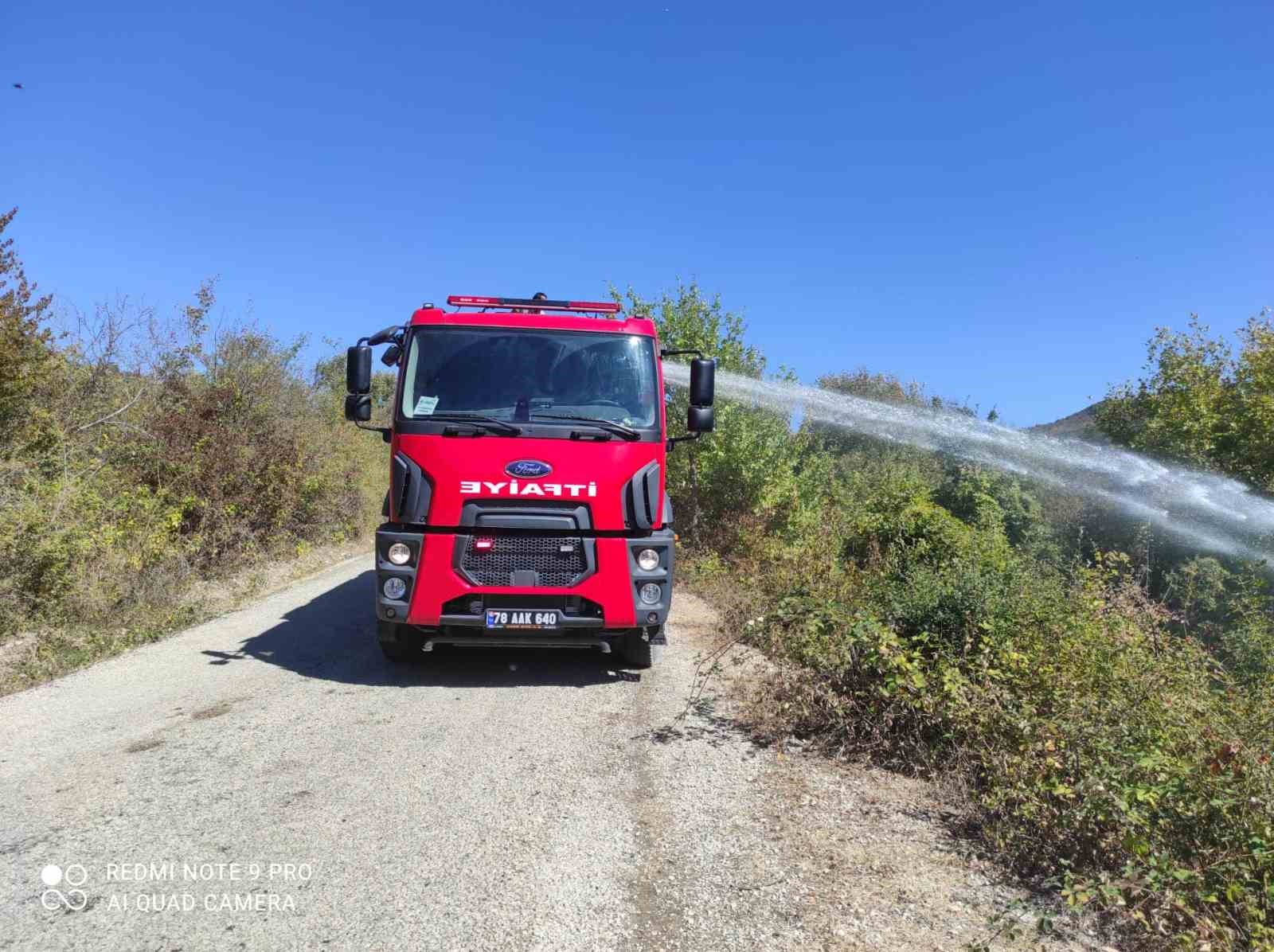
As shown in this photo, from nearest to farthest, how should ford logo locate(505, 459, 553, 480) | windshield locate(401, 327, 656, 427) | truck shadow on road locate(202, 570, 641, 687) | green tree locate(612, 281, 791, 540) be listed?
ford logo locate(505, 459, 553, 480) < windshield locate(401, 327, 656, 427) < truck shadow on road locate(202, 570, 641, 687) < green tree locate(612, 281, 791, 540)

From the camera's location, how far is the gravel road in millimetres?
3074

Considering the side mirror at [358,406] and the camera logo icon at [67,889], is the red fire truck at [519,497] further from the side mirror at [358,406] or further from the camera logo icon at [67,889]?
the camera logo icon at [67,889]

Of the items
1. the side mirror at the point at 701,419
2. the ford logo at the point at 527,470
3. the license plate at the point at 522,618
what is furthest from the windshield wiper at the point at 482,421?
the side mirror at the point at 701,419

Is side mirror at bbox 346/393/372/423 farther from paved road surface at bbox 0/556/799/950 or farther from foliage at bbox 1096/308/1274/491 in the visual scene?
foliage at bbox 1096/308/1274/491

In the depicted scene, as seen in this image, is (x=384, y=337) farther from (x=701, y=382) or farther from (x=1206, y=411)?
(x=1206, y=411)

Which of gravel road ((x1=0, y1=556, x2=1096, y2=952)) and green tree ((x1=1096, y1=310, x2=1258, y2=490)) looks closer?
gravel road ((x1=0, y1=556, x2=1096, y2=952))

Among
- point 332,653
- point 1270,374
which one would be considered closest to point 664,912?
point 332,653

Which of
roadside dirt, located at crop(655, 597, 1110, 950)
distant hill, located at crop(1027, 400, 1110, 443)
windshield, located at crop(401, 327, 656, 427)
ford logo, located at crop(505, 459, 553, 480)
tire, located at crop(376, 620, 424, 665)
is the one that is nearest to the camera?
A: roadside dirt, located at crop(655, 597, 1110, 950)

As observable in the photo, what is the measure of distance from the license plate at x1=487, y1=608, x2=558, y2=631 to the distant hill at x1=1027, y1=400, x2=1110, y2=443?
2157 centimetres

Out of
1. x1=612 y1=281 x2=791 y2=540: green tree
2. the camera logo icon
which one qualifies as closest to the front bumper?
the camera logo icon

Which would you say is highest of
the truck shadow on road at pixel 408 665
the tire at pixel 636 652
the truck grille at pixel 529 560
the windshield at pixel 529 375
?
the windshield at pixel 529 375

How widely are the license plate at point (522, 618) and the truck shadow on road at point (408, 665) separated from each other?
74 cm

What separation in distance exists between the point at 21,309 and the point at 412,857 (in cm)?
940

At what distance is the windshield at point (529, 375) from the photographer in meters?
6.36
